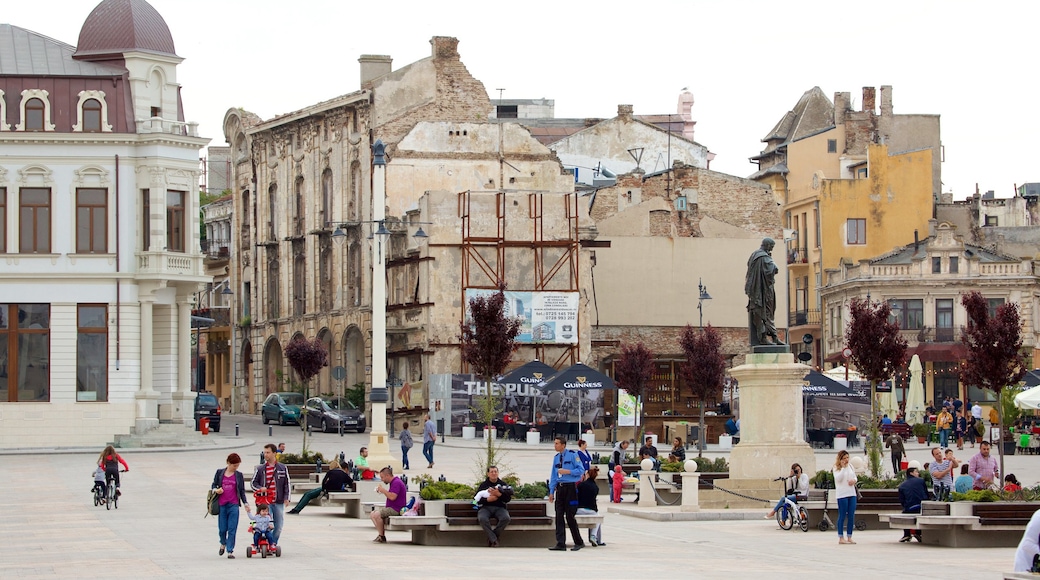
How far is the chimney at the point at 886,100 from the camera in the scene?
8468 cm

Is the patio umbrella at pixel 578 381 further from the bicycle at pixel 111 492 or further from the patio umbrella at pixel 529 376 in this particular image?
the bicycle at pixel 111 492

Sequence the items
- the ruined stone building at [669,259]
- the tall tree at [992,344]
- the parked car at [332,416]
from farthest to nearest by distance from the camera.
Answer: the ruined stone building at [669,259], the parked car at [332,416], the tall tree at [992,344]

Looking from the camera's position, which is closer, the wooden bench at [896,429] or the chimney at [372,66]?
the wooden bench at [896,429]

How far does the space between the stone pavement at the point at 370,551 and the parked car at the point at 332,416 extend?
25511 mm

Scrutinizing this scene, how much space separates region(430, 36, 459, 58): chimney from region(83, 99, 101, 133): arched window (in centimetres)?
1891

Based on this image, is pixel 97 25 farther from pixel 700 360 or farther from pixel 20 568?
pixel 20 568

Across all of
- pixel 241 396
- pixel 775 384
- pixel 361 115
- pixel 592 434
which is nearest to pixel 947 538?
pixel 775 384

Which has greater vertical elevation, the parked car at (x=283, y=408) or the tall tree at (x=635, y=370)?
the tall tree at (x=635, y=370)

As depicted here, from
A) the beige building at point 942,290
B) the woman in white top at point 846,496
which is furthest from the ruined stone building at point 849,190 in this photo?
the woman in white top at point 846,496

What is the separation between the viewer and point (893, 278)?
74.2 meters

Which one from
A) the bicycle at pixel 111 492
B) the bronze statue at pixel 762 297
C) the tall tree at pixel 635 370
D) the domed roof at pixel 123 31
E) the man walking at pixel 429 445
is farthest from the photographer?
the tall tree at pixel 635 370

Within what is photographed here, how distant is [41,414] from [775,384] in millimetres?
28748

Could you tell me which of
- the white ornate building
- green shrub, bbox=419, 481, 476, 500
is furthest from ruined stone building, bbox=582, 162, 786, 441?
green shrub, bbox=419, 481, 476, 500

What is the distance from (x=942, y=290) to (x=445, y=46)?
22609 millimetres
